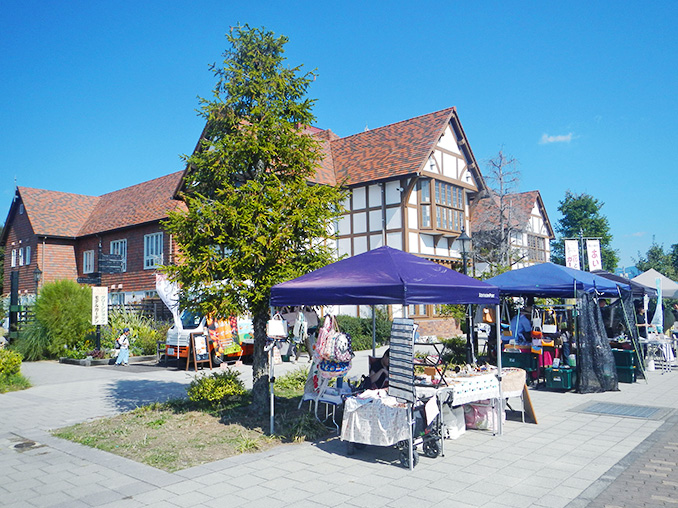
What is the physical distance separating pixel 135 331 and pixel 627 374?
1552cm

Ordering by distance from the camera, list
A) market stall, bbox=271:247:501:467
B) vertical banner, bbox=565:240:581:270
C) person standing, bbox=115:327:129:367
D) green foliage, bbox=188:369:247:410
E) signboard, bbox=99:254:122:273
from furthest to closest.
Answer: vertical banner, bbox=565:240:581:270 < signboard, bbox=99:254:122:273 < person standing, bbox=115:327:129:367 < green foliage, bbox=188:369:247:410 < market stall, bbox=271:247:501:467

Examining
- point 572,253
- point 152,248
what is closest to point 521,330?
point 152,248

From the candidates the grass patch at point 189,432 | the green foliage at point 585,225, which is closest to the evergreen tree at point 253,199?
the grass patch at point 189,432

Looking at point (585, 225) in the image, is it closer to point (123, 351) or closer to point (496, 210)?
point (496, 210)

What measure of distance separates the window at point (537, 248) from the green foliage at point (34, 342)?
31.8 meters

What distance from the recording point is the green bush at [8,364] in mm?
12355

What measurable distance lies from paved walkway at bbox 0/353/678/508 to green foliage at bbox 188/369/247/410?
6.93 feet

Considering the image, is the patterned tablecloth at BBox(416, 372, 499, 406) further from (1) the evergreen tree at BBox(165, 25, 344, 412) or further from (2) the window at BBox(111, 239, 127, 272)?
(2) the window at BBox(111, 239, 127, 272)

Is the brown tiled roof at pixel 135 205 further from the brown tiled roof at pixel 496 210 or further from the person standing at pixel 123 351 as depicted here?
the brown tiled roof at pixel 496 210

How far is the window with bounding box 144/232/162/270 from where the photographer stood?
2448 cm

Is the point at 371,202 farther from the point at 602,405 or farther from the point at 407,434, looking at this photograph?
the point at 407,434

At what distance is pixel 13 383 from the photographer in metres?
12.5

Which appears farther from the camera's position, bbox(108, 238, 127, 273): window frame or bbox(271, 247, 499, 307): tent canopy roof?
bbox(108, 238, 127, 273): window frame

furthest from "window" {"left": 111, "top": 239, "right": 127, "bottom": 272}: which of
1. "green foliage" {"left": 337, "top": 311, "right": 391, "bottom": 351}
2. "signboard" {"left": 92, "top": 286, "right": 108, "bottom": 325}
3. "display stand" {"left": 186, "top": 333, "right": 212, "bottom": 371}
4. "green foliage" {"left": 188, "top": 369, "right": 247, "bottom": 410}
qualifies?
"green foliage" {"left": 188, "top": 369, "right": 247, "bottom": 410}
